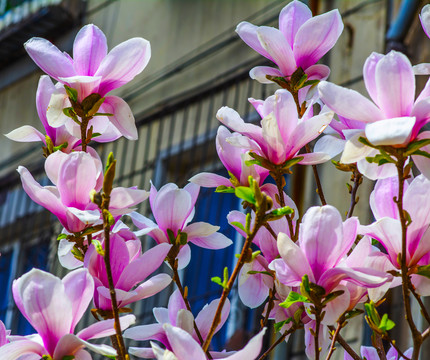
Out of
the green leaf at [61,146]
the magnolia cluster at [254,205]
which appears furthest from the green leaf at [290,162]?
the green leaf at [61,146]

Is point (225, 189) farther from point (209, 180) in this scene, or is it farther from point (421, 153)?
point (421, 153)

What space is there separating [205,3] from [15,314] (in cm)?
189

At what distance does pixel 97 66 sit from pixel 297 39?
298mm

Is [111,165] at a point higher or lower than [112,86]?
lower

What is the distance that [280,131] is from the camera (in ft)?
3.71

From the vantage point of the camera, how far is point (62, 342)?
95 centimetres

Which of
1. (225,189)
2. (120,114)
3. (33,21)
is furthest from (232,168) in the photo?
(33,21)

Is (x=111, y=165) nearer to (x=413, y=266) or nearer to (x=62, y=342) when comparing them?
(x=62, y=342)

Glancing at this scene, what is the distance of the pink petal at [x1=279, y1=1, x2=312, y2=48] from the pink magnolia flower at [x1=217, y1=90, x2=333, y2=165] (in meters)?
0.21

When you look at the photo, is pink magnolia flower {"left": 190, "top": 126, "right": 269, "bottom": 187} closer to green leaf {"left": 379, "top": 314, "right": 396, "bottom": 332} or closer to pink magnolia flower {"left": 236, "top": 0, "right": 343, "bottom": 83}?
pink magnolia flower {"left": 236, "top": 0, "right": 343, "bottom": 83}

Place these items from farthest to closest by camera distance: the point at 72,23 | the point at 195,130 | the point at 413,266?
the point at 72,23, the point at 195,130, the point at 413,266

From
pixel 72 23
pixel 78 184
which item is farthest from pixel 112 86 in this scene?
pixel 72 23

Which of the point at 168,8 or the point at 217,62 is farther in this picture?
the point at 168,8

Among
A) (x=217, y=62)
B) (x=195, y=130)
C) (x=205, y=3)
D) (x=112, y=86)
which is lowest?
(x=112, y=86)
